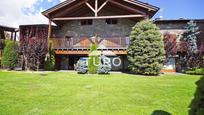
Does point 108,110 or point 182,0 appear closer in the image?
point 108,110

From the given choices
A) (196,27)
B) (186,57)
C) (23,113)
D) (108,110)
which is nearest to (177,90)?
(108,110)

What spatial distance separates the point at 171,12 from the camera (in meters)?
40.1

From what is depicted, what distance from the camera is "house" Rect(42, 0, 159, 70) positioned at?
2347cm

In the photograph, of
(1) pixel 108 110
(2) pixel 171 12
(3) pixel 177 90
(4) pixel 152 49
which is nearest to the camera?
(1) pixel 108 110

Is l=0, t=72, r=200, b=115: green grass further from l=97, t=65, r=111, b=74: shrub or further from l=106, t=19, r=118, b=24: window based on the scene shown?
l=106, t=19, r=118, b=24: window

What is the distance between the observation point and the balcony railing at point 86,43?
926 inches

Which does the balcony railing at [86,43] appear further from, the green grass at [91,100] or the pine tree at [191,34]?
the green grass at [91,100]

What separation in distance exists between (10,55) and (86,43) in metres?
6.98

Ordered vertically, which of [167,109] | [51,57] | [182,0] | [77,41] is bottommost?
[167,109]

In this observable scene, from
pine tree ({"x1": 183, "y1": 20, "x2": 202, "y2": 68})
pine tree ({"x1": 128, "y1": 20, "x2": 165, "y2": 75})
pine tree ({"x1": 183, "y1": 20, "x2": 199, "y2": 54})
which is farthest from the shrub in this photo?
pine tree ({"x1": 183, "y1": 20, "x2": 199, "y2": 54})

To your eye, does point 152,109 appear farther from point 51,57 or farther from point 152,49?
point 51,57

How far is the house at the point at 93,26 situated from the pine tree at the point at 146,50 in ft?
7.28

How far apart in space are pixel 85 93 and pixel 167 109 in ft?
11.6

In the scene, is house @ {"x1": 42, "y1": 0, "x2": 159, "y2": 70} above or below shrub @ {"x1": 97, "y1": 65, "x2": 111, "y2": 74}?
above
